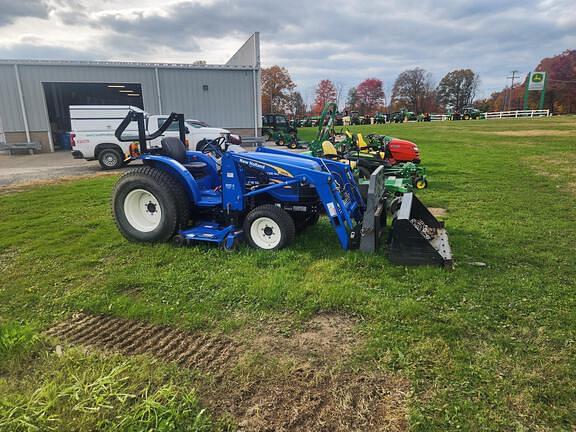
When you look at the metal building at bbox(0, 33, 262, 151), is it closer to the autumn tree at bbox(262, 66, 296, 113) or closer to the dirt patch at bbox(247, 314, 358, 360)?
the dirt patch at bbox(247, 314, 358, 360)

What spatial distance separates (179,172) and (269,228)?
1384 mm

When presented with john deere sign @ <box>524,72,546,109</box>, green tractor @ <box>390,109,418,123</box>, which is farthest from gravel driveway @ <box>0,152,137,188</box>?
john deere sign @ <box>524,72,546,109</box>

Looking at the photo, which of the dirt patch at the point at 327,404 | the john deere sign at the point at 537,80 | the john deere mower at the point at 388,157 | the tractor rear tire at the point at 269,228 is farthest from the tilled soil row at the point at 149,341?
the john deere sign at the point at 537,80

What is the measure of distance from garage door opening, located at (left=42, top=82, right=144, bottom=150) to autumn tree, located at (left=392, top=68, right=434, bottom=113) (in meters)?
64.7

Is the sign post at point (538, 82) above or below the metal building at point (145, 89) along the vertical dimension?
above

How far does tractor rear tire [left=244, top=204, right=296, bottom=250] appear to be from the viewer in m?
4.72

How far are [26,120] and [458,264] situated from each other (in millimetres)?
21763

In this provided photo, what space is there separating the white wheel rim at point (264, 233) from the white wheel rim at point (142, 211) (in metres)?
1.39

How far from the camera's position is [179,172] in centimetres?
503

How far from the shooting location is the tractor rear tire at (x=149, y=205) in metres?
5.00

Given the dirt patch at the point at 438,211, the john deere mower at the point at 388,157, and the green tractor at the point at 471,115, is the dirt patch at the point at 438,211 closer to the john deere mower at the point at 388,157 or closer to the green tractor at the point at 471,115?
the john deere mower at the point at 388,157

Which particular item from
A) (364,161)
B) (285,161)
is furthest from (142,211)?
(364,161)

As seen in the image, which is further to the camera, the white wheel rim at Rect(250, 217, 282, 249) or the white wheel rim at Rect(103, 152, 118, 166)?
the white wheel rim at Rect(103, 152, 118, 166)

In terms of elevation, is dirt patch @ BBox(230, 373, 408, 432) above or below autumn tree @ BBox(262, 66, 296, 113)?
below
